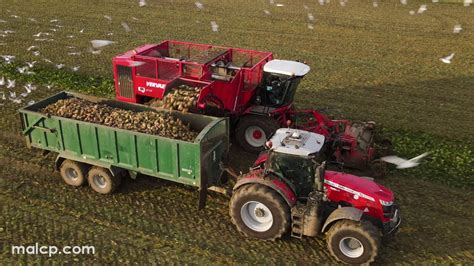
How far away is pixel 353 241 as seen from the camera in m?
7.33

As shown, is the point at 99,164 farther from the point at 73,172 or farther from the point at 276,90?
the point at 276,90

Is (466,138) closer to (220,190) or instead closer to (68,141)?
(220,190)

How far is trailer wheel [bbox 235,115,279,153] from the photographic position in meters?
11.1

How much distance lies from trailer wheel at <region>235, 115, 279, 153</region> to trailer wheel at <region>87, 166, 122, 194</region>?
354cm

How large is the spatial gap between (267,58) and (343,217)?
20.3 ft

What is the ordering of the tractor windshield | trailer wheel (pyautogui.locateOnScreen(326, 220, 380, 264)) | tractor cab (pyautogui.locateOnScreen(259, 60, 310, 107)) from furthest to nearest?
tractor cab (pyautogui.locateOnScreen(259, 60, 310, 107)), the tractor windshield, trailer wheel (pyautogui.locateOnScreen(326, 220, 380, 264))

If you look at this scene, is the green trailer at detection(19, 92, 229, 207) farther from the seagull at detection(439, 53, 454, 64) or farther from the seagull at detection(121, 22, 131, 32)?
the seagull at detection(121, 22, 131, 32)

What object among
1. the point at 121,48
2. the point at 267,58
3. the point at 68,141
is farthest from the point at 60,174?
the point at 121,48

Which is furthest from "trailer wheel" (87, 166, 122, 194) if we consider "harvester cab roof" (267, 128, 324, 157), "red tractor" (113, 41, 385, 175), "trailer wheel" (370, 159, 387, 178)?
"trailer wheel" (370, 159, 387, 178)

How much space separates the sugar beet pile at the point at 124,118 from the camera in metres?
8.84

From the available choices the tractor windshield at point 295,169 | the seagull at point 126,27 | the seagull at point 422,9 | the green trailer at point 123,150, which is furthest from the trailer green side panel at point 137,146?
the seagull at point 422,9

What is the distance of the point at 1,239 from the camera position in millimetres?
7977

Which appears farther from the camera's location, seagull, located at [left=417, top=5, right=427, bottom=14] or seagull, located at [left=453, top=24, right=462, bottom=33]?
seagull, located at [left=417, top=5, right=427, bottom=14]

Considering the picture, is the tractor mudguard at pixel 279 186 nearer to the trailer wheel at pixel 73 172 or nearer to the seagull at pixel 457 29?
the trailer wheel at pixel 73 172
